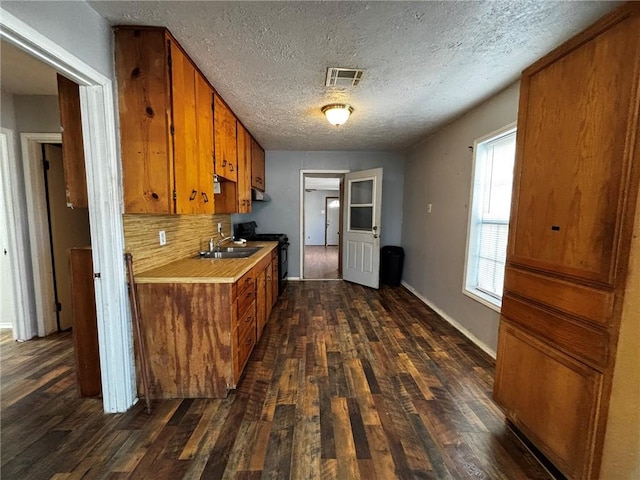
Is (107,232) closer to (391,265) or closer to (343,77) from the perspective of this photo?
(343,77)

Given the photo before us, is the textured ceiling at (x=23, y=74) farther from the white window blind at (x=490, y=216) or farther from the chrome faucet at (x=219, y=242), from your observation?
the white window blind at (x=490, y=216)

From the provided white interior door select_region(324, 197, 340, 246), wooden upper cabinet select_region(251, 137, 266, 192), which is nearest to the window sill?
wooden upper cabinet select_region(251, 137, 266, 192)

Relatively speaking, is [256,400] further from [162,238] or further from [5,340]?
[5,340]

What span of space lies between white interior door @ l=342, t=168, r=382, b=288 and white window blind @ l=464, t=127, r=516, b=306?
1.66 m

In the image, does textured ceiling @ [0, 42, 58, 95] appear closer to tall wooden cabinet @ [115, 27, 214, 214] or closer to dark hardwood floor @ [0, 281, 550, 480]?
tall wooden cabinet @ [115, 27, 214, 214]

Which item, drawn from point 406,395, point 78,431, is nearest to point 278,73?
point 406,395

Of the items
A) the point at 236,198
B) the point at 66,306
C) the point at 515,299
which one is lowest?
the point at 66,306

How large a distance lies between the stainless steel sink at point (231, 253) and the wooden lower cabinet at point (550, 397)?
2426 mm

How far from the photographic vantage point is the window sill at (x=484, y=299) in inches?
94.7

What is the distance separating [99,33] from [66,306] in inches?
112

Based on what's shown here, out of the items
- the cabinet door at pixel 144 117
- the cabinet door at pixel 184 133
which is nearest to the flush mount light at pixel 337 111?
the cabinet door at pixel 184 133

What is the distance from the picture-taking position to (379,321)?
319 cm

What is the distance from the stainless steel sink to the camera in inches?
112

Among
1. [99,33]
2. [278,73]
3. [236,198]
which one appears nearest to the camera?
[99,33]
